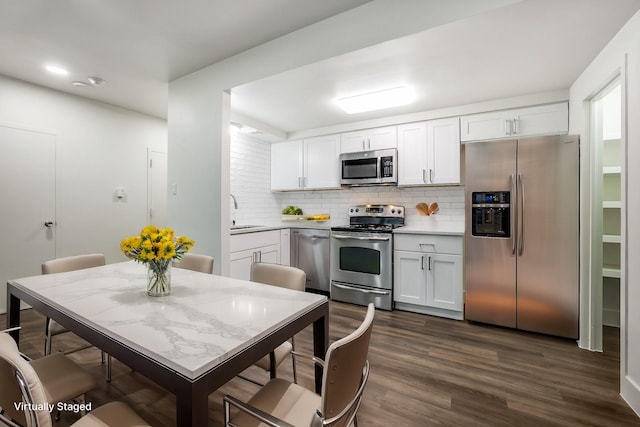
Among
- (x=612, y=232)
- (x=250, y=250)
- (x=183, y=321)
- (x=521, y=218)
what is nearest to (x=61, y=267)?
(x=183, y=321)

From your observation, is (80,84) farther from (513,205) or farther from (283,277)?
(513,205)

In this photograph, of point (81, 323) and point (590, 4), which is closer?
point (81, 323)

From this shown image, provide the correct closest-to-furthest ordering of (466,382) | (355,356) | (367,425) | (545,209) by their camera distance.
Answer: (355,356), (367,425), (466,382), (545,209)

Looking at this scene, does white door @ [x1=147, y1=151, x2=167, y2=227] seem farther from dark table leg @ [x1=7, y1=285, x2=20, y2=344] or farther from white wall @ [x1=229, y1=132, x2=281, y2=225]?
dark table leg @ [x1=7, y1=285, x2=20, y2=344]

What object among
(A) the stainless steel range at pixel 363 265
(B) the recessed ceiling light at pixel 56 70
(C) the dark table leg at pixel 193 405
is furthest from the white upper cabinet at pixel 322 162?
(C) the dark table leg at pixel 193 405

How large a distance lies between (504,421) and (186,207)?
2.97m

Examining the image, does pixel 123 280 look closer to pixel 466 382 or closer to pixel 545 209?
pixel 466 382

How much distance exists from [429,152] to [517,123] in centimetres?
89

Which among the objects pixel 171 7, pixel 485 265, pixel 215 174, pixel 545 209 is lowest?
pixel 485 265

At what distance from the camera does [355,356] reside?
0.89 m

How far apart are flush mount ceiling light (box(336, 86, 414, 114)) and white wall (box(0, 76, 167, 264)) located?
9.69ft

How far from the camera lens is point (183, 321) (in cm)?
116

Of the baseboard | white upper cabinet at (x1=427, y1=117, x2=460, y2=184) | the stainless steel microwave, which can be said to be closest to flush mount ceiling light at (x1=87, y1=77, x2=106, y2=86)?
the stainless steel microwave

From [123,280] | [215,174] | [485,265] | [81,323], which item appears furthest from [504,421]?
[215,174]
